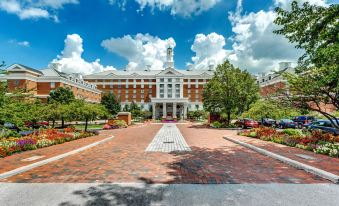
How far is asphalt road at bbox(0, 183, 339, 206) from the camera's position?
15.4ft

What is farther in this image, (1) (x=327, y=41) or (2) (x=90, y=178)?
(1) (x=327, y=41)

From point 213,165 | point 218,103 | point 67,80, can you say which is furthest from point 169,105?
point 213,165

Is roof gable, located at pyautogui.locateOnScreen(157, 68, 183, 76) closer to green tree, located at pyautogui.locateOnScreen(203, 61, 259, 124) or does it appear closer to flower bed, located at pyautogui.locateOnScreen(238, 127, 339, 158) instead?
green tree, located at pyautogui.locateOnScreen(203, 61, 259, 124)

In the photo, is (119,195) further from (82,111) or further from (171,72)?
(171,72)

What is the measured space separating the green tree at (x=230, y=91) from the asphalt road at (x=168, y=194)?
24443 millimetres

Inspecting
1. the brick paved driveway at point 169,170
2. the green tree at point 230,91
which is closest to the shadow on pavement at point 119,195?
the brick paved driveway at point 169,170

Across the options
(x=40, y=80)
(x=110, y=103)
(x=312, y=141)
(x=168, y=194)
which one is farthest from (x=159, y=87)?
(x=168, y=194)

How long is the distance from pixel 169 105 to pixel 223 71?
47.9 meters

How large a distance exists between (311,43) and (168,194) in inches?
347

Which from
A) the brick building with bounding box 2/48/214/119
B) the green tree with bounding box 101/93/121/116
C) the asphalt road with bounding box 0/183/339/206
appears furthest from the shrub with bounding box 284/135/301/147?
the brick building with bounding box 2/48/214/119

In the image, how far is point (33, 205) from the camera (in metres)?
4.59

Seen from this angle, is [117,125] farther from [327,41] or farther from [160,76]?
[160,76]

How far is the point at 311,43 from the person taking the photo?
29.7ft

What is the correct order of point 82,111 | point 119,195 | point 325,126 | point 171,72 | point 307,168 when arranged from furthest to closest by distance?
1. point 171,72
2. point 325,126
3. point 82,111
4. point 307,168
5. point 119,195
